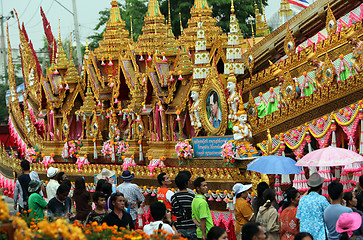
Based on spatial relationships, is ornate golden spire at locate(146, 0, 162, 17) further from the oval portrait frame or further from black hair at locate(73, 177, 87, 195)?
black hair at locate(73, 177, 87, 195)

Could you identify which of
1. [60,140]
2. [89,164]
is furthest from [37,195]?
[60,140]

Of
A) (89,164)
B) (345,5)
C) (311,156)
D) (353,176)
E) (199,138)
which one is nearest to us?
(311,156)

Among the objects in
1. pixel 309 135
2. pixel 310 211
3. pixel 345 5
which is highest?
pixel 345 5

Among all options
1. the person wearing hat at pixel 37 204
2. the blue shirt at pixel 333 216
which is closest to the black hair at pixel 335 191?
the blue shirt at pixel 333 216

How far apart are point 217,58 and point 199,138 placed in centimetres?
177

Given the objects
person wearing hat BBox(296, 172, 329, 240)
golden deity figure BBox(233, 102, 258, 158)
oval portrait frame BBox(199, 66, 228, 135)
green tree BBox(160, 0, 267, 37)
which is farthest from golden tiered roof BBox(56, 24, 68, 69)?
person wearing hat BBox(296, 172, 329, 240)

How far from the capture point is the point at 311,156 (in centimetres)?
1089

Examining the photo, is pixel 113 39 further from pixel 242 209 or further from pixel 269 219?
pixel 269 219

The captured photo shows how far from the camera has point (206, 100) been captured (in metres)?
15.5

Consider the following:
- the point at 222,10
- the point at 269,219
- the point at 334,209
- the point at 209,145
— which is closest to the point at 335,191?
the point at 334,209

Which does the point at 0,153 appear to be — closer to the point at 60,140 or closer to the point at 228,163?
the point at 60,140

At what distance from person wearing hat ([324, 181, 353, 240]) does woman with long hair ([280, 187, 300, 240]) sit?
0.55 m

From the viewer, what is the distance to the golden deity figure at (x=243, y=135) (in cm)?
1416

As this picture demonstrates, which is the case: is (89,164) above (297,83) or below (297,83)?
below
